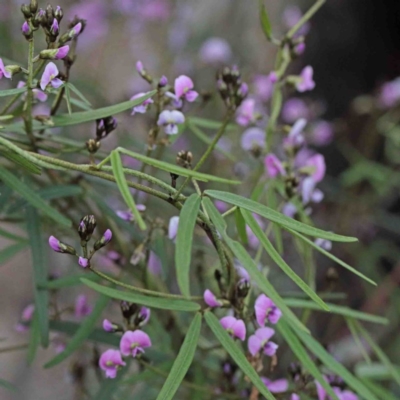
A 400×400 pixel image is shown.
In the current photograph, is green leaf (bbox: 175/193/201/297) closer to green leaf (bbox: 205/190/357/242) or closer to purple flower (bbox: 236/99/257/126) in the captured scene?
green leaf (bbox: 205/190/357/242)

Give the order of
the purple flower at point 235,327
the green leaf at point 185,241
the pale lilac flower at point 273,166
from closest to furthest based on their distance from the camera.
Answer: the green leaf at point 185,241 → the purple flower at point 235,327 → the pale lilac flower at point 273,166

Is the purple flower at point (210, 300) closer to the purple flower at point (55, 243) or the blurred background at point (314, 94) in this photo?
the purple flower at point (55, 243)

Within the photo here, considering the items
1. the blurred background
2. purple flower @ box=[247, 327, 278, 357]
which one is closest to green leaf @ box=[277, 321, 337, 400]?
purple flower @ box=[247, 327, 278, 357]

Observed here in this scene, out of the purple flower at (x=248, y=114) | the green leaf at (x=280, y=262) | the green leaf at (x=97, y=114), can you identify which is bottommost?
the purple flower at (x=248, y=114)

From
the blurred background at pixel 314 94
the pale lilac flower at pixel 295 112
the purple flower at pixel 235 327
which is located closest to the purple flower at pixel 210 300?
the purple flower at pixel 235 327

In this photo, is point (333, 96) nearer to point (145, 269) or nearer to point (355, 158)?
point (355, 158)

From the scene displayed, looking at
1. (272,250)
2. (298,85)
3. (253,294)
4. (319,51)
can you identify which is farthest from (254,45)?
(272,250)
